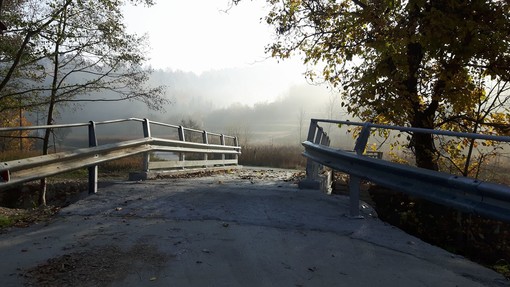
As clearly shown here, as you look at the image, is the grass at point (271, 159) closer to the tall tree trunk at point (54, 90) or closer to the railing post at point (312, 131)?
the tall tree trunk at point (54, 90)

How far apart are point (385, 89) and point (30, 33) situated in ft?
36.0

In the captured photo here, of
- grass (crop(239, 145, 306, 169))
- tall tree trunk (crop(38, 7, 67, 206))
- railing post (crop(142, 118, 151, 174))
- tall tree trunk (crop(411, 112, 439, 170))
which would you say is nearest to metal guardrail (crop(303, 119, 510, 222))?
railing post (crop(142, 118, 151, 174))

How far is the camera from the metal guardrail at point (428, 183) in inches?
135

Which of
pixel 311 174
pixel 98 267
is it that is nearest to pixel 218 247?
pixel 98 267

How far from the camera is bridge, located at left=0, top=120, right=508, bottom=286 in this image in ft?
11.3

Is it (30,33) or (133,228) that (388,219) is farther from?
(30,33)

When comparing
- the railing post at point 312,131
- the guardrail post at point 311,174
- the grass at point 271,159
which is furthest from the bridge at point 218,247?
the grass at point 271,159

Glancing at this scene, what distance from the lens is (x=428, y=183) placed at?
14.0 ft

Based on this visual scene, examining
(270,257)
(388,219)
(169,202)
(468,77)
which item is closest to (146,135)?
(169,202)

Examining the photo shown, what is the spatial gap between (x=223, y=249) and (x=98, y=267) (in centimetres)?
111

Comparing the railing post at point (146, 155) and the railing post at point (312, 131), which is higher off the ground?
the railing post at point (312, 131)

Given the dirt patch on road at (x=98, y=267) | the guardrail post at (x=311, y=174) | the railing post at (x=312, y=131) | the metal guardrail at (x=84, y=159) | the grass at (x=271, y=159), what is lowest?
the grass at (x=271, y=159)

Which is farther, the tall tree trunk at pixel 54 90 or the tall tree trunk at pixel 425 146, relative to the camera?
the tall tree trunk at pixel 54 90

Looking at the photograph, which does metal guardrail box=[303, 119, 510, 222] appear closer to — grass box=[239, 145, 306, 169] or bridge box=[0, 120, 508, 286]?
bridge box=[0, 120, 508, 286]
